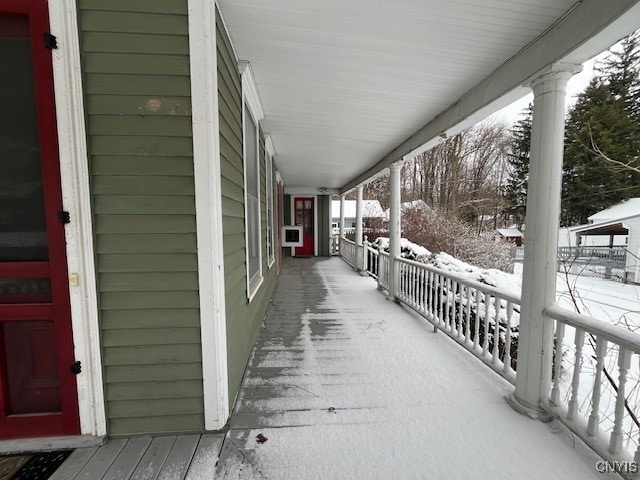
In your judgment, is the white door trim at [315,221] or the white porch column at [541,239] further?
the white door trim at [315,221]

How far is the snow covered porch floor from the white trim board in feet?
1.02

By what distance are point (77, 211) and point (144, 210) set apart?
0.32 m

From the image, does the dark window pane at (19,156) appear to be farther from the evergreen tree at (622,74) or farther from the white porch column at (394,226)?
the evergreen tree at (622,74)

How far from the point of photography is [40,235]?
5.10 feet

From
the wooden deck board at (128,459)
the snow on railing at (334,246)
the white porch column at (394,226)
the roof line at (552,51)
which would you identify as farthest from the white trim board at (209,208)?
the snow on railing at (334,246)

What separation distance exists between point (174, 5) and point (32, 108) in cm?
94

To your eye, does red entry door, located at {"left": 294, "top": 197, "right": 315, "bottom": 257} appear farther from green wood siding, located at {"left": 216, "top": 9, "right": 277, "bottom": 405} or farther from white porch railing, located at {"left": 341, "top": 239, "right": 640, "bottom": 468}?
green wood siding, located at {"left": 216, "top": 9, "right": 277, "bottom": 405}

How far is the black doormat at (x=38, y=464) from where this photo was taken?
1396 mm

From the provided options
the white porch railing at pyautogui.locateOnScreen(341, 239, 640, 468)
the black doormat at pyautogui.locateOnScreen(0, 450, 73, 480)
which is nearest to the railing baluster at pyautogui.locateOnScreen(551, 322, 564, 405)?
the white porch railing at pyautogui.locateOnScreen(341, 239, 640, 468)

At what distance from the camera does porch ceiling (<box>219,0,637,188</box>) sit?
158 centimetres

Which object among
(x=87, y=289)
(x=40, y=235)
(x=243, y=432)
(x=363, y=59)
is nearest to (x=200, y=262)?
(x=87, y=289)

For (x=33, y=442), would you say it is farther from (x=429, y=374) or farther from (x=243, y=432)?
(x=429, y=374)

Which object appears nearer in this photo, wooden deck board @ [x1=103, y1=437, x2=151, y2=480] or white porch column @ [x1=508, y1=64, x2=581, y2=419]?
wooden deck board @ [x1=103, y1=437, x2=151, y2=480]

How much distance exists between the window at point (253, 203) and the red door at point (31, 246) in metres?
1.40
